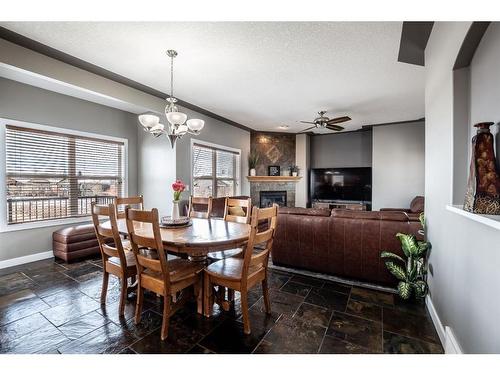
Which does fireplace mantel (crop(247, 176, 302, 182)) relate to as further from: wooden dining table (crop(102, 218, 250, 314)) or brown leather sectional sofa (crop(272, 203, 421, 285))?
wooden dining table (crop(102, 218, 250, 314))

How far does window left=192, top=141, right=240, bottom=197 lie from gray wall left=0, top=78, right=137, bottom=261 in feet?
5.25

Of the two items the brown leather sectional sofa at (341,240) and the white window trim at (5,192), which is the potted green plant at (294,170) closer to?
the brown leather sectional sofa at (341,240)

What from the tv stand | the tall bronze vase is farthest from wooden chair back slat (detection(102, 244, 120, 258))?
the tv stand

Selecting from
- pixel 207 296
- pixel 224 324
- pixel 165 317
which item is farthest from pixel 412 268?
pixel 165 317

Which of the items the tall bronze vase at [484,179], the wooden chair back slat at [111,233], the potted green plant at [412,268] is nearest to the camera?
the tall bronze vase at [484,179]

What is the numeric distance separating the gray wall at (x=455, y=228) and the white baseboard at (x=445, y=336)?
0.05 m

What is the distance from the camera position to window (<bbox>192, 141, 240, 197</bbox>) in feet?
16.8

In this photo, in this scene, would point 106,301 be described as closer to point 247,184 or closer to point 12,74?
point 12,74

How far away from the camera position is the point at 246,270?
5.96 ft

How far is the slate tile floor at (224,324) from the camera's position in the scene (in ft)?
5.67

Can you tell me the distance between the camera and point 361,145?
6672 millimetres

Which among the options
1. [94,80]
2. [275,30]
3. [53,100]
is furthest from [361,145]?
[53,100]

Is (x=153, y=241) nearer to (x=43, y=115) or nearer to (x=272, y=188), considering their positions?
(x=43, y=115)

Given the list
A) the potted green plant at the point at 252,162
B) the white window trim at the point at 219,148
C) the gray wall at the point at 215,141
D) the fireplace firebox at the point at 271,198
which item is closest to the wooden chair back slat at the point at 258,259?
the gray wall at the point at 215,141
